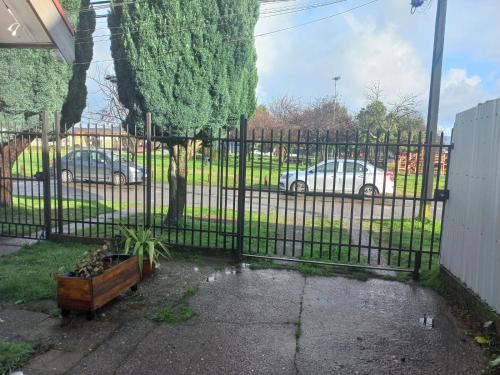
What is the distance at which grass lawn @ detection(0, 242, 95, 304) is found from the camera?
13.9ft

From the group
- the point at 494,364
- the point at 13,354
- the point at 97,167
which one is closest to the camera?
the point at 494,364

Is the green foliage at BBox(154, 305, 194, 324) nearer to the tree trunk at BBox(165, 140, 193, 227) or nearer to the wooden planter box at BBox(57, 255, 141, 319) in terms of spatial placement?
the wooden planter box at BBox(57, 255, 141, 319)

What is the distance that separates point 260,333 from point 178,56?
504cm

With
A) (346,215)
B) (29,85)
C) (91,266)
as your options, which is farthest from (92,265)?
(346,215)

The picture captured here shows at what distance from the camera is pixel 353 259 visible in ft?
20.2

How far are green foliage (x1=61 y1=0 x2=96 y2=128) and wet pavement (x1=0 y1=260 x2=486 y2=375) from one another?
7.09 meters

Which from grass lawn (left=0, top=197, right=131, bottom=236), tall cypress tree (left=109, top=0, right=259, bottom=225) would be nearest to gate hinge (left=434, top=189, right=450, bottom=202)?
tall cypress tree (left=109, top=0, right=259, bottom=225)

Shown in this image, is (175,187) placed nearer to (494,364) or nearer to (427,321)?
(427,321)

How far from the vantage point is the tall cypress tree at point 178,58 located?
261 inches

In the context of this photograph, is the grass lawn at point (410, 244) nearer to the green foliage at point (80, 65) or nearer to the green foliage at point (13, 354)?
the green foliage at point (13, 354)

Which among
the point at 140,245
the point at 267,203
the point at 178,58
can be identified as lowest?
the point at 267,203

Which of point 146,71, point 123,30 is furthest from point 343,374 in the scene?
point 123,30

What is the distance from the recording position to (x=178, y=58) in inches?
266

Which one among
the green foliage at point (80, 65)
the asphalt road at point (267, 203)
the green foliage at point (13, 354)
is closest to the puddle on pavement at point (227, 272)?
the asphalt road at point (267, 203)
